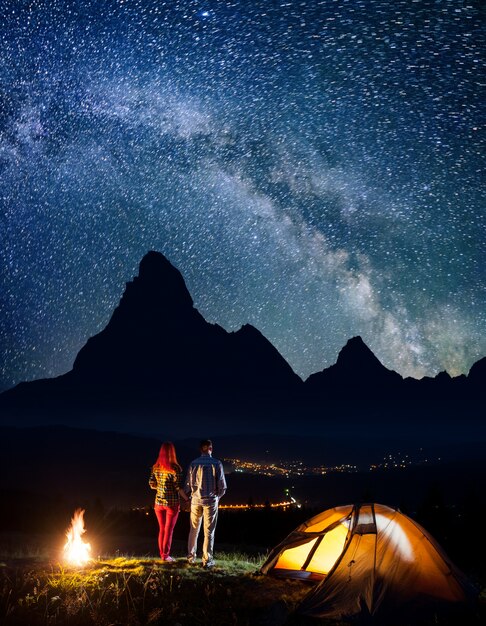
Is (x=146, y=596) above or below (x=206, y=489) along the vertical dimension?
below

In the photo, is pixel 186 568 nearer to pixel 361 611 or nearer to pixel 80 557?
pixel 80 557

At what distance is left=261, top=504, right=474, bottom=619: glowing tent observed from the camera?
785cm

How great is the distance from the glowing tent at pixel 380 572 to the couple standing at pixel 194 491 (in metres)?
1.73

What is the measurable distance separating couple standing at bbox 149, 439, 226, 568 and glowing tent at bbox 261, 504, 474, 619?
173 centimetres

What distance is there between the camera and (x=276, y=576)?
9.70 metres

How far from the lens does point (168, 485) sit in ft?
35.1

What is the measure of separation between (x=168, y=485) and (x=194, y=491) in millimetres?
573

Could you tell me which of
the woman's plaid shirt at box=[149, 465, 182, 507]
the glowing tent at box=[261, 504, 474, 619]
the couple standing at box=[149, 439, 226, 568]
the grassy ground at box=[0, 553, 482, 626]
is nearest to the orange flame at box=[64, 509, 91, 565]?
the grassy ground at box=[0, 553, 482, 626]

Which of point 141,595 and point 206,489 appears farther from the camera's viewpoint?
point 206,489

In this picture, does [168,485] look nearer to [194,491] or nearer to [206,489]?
[194,491]

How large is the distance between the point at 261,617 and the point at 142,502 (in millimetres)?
137798

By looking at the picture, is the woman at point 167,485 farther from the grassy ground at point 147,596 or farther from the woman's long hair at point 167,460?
the grassy ground at point 147,596

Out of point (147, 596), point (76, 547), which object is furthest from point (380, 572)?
point (76, 547)

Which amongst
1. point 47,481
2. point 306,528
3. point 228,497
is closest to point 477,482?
point 228,497
